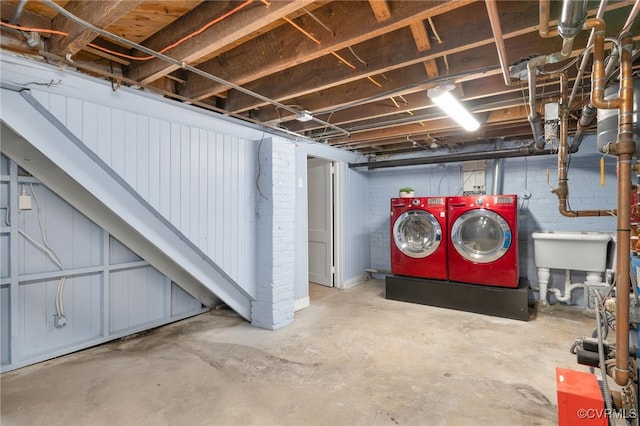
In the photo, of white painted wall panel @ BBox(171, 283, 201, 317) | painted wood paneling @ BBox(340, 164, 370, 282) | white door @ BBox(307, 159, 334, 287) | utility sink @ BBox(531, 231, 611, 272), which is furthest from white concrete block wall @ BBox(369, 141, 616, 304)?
white painted wall panel @ BBox(171, 283, 201, 317)

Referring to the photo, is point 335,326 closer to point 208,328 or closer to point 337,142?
point 208,328

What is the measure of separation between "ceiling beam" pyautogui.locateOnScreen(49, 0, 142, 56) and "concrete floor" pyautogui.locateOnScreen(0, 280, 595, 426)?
2259mm

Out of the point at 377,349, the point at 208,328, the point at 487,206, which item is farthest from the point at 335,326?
the point at 487,206

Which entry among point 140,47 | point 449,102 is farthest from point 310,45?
point 449,102

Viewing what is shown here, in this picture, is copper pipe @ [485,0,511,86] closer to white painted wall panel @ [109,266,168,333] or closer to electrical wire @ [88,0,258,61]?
electrical wire @ [88,0,258,61]

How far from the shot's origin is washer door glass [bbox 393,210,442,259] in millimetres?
4035

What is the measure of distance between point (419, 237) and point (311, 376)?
274 cm

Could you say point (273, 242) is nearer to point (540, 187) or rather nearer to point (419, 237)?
point (419, 237)

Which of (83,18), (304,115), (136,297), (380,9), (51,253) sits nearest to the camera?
(380,9)

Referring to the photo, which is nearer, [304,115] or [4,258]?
[4,258]

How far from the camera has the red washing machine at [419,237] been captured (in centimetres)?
398

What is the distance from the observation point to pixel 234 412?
1.90 metres

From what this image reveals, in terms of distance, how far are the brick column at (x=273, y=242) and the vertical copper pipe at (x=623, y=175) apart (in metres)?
2.57

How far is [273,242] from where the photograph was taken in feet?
10.7
